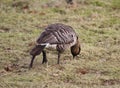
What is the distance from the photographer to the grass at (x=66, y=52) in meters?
8.30

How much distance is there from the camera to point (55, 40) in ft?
28.9

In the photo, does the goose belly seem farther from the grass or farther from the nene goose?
the grass

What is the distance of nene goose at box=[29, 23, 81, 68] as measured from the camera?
866 centimetres

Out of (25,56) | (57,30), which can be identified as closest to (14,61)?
(25,56)

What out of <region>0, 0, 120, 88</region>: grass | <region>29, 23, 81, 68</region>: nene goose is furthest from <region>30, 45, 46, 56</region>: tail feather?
<region>0, 0, 120, 88</region>: grass

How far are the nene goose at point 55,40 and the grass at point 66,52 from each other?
0.32m

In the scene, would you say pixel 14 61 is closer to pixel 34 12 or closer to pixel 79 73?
pixel 79 73

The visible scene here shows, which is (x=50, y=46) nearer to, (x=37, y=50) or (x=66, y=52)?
(x=37, y=50)

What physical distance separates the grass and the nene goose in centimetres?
32

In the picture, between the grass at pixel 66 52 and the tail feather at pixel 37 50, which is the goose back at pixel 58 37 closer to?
the tail feather at pixel 37 50

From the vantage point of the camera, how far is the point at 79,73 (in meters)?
8.74

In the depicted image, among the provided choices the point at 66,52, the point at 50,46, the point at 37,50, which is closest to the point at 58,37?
the point at 50,46

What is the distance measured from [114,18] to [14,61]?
4.49 meters

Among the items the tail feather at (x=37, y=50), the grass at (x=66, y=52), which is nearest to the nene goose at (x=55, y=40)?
the tail feather at (x=37, y=50)
